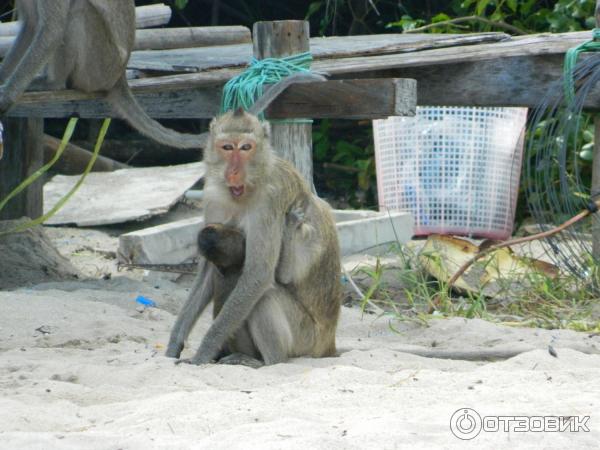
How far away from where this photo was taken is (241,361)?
16.9ft

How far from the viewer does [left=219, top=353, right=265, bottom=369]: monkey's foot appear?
5.11 metres

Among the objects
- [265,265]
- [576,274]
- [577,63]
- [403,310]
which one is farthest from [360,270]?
[265,265]

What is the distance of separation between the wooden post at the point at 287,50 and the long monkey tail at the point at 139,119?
3.16 ft

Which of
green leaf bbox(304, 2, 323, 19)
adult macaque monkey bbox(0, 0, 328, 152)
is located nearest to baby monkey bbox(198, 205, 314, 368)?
adult macaque monkey bbox(0, 0, 328, 152)

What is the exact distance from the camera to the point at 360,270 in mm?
7457

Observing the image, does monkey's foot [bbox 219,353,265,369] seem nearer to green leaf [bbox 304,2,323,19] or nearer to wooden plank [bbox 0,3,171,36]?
wooden plank [bbox 0,3,171,36]

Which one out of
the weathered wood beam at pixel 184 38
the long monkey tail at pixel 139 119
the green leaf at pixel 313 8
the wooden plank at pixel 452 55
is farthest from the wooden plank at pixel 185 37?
the wooden plank at pixel 452 55

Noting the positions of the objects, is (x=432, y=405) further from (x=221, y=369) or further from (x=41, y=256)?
(x=41, y=256)

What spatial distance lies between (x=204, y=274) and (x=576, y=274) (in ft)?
9.08

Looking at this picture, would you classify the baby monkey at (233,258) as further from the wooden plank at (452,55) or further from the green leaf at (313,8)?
the green leaf at (313,8)

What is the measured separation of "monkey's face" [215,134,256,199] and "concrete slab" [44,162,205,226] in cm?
453

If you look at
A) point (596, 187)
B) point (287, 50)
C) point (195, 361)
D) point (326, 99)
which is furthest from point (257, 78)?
point (596, 187)

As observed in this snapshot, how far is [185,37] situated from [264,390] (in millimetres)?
5871

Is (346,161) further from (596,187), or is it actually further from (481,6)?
(596,187)
